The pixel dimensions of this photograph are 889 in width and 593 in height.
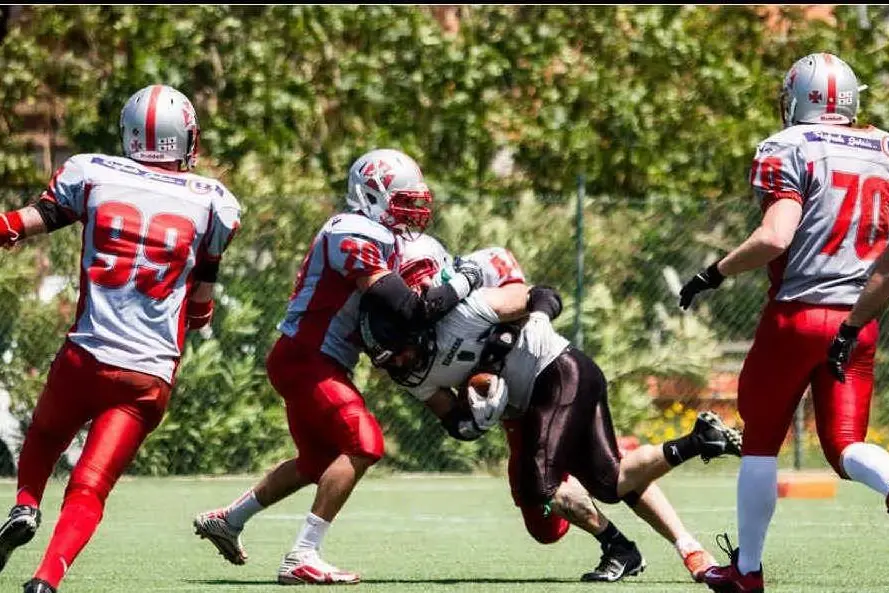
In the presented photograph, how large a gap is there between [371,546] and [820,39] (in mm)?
9447

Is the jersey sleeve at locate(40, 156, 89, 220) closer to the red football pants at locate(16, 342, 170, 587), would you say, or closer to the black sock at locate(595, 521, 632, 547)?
the red football pants at locate(16, 342, 170, 587)

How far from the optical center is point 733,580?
6.69m

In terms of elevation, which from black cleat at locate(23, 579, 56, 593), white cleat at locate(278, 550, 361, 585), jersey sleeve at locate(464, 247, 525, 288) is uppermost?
jersey sleeve at locate(464, 247, 525, 288)

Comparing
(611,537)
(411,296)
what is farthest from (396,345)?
(611,537)

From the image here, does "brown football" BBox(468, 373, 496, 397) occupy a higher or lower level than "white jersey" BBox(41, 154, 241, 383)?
lower

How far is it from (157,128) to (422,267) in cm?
144

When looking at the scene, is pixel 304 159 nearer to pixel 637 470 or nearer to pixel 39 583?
pixel 637 470

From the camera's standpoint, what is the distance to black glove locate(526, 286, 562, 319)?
777 cm

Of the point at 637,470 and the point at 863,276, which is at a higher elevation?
the point at 863,276

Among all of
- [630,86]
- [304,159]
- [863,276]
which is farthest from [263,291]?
[863,276]

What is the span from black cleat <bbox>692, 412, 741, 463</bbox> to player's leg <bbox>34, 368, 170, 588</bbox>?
2.14 m

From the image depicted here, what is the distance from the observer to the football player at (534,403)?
761cm

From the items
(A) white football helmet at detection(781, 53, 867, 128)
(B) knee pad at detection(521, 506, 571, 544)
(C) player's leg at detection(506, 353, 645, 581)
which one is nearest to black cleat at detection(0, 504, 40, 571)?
(C) player's leg at detection(506, 353, 645, 581)

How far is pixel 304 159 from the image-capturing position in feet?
53.3
